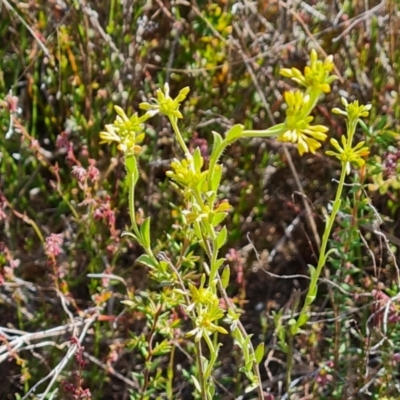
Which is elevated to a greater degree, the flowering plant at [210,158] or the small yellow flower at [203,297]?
the flowering plant at [210,158]

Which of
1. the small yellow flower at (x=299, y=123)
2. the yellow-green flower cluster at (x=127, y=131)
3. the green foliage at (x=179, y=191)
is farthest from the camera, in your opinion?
the green foliage at (x=179, y=191)

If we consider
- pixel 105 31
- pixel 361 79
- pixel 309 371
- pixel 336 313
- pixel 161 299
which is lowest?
pixel 309 371

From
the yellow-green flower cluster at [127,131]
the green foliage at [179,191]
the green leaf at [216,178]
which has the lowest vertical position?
the green foliage at [179,191]

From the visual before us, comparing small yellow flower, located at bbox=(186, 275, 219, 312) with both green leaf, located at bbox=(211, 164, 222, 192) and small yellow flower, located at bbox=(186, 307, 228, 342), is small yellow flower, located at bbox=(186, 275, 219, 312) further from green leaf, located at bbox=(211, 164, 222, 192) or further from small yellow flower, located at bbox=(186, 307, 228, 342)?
green leaf, located at bbox=(211, 164, 222, 192)

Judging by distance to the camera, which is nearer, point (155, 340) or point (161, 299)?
point (161, 299)

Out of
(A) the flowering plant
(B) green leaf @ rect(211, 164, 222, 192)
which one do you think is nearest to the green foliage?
(A) the flowering plant

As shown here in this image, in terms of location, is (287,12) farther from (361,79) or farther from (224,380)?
(224,380)

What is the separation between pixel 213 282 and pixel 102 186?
0.78m

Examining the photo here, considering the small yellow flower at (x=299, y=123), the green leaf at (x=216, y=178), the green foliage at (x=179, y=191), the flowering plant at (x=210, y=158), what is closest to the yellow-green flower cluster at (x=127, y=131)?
the flowering plant at (x=210, y=158)

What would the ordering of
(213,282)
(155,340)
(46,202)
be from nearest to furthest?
(213,282) < (155,340) < (46,202)

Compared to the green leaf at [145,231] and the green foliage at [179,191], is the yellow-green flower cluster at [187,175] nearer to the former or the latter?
the green leaf at [145,231]

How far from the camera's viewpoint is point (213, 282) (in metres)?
0.89

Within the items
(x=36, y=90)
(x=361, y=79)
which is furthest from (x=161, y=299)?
(x=361, y=79)

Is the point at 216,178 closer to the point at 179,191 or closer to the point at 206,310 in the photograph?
the point at 206,310
